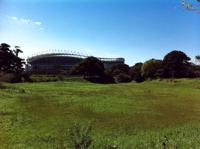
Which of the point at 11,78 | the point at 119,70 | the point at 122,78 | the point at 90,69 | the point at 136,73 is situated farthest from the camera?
the point at 119,70

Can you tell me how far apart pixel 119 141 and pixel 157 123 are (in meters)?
7.67

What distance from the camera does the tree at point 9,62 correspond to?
87.7m

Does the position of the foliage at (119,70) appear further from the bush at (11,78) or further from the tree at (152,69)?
the bush at (11,78)

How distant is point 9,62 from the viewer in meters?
89.6

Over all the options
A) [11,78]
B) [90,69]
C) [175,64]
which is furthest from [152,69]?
[11,78]

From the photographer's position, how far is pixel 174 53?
88.7m

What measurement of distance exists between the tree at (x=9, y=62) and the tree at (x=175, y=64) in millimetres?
36233

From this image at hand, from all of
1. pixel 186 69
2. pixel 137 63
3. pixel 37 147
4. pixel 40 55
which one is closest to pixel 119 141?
pixel 37 147

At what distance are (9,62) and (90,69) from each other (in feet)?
67.6

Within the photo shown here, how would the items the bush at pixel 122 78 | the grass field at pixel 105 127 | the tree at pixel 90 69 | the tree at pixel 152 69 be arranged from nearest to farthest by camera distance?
the grass field at pixel 105 127
the tree at pixel 152 69
the tree at pixel 90 69
the bush at pixel 122 78

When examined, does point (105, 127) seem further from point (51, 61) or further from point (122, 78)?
point (51, 61)

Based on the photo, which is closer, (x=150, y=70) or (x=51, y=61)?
(x=150, y=70)

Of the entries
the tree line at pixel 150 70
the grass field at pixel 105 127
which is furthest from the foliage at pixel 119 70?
the grass field at pixel 105 127

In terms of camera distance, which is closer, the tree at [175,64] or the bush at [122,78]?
the tree at [175,64]
